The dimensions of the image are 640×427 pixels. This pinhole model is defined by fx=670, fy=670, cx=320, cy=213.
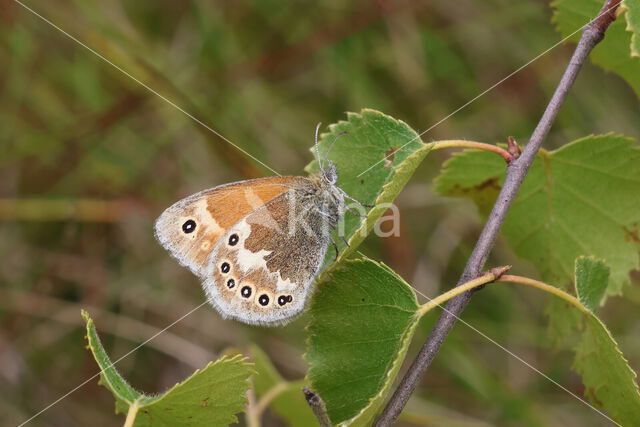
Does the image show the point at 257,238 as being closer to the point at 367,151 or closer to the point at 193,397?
the point at 367,151

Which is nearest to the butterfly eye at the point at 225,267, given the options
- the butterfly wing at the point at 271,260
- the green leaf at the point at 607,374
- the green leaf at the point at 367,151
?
the butterfly wing at the point at 271,260

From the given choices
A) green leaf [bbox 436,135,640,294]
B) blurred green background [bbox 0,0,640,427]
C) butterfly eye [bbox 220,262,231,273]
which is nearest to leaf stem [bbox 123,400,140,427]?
butterfly eye [bbox 220,262,231,273]

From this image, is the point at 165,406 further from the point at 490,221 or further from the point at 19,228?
the point at 19,228

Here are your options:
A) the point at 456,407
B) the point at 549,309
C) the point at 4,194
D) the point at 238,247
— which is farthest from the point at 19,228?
the point at 549,309

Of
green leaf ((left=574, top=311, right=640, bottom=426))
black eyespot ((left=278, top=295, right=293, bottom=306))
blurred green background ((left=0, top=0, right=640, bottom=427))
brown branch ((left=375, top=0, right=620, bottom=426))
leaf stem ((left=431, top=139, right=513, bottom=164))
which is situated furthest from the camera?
blurred green background ((left=0, top=0, right=640, bottom=427))

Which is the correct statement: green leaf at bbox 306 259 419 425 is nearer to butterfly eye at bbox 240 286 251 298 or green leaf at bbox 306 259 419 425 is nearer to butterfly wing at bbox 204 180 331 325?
butterfly wing at bbox 204 180 331 325

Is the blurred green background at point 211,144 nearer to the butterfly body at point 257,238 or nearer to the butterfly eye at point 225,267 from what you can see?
the butterfly body at point 257,238

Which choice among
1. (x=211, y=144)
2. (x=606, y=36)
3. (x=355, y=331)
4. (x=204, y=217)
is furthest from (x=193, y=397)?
(x=211, y=144)
